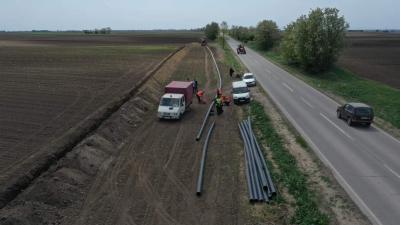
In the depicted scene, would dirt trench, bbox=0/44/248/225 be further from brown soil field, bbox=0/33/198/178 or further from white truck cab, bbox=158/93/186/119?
brown soil field, bbox=0/33/198/178

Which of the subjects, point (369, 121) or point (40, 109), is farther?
point (40, 109)

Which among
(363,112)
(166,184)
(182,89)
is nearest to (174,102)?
(182,89)

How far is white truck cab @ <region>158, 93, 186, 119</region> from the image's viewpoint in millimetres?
30438

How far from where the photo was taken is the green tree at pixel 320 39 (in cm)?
5531

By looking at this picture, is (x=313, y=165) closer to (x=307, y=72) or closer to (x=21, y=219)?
(x=21, y=219)

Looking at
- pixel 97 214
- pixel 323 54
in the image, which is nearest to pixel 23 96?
pixel 97 214

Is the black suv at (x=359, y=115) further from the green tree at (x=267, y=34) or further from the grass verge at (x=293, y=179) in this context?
the green tree at (x=267, y=34)

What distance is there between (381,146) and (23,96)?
96.3 ft

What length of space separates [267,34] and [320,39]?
42.4 metres

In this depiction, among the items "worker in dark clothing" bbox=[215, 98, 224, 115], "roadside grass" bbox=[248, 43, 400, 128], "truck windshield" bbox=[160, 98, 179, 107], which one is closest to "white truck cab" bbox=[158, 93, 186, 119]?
"truck windshield" bbox=[160, 98, 179, 107]

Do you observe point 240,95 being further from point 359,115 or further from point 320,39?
point 320,39

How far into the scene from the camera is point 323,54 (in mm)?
55031

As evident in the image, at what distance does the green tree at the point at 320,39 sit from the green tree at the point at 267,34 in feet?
127

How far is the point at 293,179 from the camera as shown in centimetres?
1891
